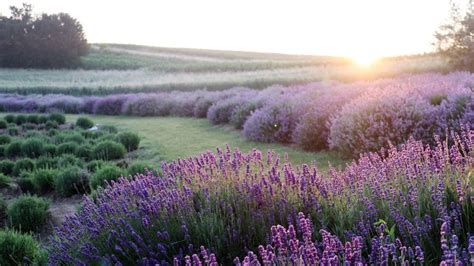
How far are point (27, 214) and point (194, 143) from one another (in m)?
4.74

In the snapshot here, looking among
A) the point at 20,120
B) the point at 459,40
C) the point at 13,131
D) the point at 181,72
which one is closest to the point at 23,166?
the point at 13,131

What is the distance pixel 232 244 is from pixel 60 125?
42.9 feet

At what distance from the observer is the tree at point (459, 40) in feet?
48.2

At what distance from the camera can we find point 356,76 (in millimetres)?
17969

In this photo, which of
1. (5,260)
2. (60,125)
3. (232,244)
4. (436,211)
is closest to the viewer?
(436,211)

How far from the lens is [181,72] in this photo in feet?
144

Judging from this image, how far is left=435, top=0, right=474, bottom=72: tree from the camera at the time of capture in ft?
48.2

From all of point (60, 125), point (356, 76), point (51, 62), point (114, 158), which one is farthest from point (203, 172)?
point (51, 62)

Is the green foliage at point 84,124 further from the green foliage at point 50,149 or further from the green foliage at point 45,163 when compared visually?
the green foliage at point 45,163

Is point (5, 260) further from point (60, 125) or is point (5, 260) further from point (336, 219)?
point (60, 125)

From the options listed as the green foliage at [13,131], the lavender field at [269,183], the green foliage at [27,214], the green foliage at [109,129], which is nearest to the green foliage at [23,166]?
the lavender field at [269,183]

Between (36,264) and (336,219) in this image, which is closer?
(336,219)

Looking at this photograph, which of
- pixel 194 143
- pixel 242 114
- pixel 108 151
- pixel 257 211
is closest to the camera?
pixel 257 211

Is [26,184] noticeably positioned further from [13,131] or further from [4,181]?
[13,131]
